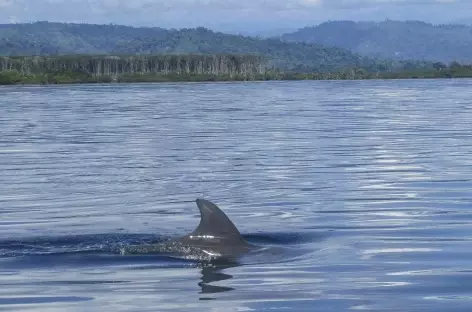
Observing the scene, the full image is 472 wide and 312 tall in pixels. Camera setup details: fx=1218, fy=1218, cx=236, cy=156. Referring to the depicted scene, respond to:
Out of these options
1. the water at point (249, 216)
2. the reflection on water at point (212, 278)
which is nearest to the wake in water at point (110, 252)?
the water at point (249, 216)

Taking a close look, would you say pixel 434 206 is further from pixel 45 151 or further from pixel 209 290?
pixel 45 151

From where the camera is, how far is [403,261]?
59.8ft

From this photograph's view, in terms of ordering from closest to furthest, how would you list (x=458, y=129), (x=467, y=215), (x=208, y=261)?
1. (x=208, y=261)
2. (x=467, y=215)
3. (x=458, y=129)

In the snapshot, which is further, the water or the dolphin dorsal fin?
the dolphin dorsal fin

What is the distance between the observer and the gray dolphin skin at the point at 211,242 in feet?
61.3

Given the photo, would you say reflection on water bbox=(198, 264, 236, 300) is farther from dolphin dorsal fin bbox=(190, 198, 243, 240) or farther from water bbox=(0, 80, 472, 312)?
dolphin dorsal fin bbox=(190, 198, 243, 240)

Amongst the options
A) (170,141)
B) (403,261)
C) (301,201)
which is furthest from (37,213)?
(170,141)

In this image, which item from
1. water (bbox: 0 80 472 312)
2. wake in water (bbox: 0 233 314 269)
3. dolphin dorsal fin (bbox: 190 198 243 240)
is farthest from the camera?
dolphin dorsal fin (bbox: 190 198 243 240)

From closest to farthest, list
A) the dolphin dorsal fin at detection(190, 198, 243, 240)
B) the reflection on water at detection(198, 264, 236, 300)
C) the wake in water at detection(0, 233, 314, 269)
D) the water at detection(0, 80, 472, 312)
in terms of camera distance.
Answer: the water at detection(0, 80, 472, 312), the reflection on water at detection(198, 264, 236, 300), the wake in water at detection(0, 233, 314, 269), the dolphin dorsal fin at detection(190, 198, 243, 240)

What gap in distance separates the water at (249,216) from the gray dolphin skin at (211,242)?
44 cm

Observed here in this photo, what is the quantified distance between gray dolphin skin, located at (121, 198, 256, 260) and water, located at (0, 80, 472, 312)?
1.43ft

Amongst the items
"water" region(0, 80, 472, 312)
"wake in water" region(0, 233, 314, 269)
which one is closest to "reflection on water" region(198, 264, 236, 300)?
"water" region(0, 80, 472, 312)

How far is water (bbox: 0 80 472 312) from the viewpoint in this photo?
15.9 m

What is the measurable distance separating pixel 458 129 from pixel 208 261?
33.3 meters
